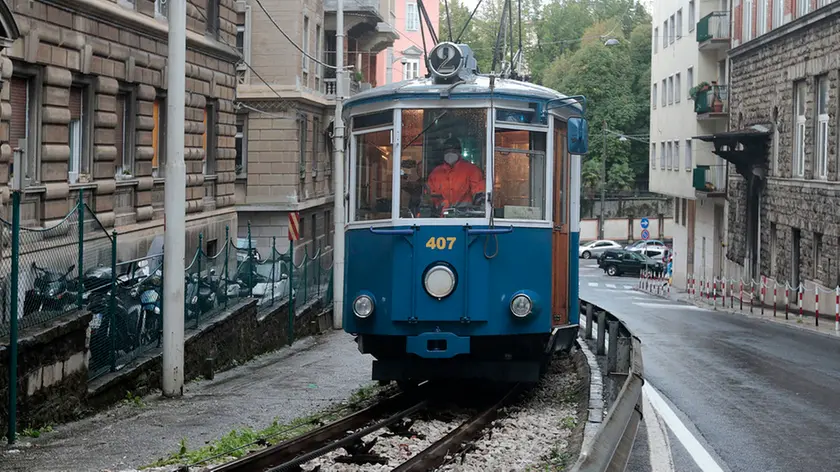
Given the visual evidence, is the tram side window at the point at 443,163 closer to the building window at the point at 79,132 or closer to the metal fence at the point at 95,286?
the metal fence at the point at 95,286

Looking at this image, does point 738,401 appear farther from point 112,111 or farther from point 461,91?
point 112,111

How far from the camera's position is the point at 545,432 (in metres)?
10.6

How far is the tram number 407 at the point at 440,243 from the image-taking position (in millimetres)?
11156

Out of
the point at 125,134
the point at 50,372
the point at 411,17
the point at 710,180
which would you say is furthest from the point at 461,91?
the point at 411,17

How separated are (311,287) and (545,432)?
50.4 feet

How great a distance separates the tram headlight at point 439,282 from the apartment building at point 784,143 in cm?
2051

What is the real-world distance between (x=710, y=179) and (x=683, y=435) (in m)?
37.4

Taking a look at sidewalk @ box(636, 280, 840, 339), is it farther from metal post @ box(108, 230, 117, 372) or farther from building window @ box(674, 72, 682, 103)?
metal post @ box(108, 230, 117, 372)

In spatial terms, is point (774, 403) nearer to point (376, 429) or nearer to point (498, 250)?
point (498, 250)

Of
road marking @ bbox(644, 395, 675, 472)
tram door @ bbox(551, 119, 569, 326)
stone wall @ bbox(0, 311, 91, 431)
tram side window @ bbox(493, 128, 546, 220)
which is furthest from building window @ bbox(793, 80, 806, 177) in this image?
A: stone wall @ bbox(0, 311, 91, 431)

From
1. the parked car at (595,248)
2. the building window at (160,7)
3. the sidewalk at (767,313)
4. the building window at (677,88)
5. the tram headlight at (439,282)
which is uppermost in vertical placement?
the building window at (677,88)

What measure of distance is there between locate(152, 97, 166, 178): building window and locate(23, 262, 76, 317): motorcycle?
34.4 ft

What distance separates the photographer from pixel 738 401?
12617mm

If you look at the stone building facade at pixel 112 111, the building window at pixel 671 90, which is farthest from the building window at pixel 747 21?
the stone building facade at pixel 112 111
